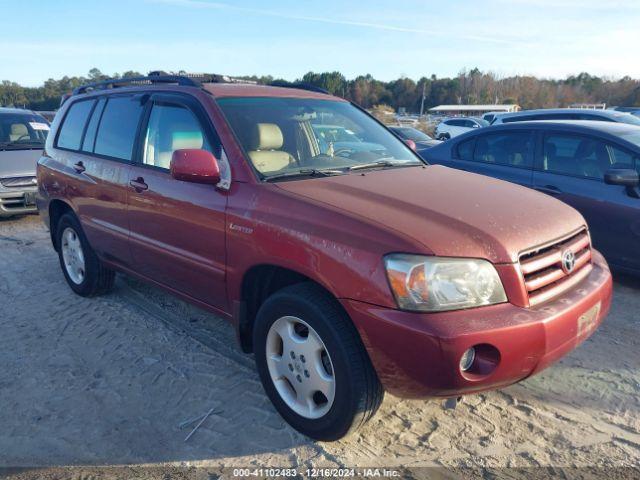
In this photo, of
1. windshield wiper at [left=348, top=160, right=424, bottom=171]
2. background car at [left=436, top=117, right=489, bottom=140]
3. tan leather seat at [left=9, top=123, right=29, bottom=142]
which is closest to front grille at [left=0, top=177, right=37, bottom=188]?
tan leather seat at [left=9, top=123, right=29, bottom=142]

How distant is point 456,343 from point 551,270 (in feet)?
2.48

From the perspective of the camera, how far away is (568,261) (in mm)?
2574

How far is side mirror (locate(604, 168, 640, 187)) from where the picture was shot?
4.34 m

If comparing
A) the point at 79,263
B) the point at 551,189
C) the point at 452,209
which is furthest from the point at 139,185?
the point at 551,189

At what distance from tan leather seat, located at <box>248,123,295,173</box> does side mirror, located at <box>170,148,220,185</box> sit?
236 mm

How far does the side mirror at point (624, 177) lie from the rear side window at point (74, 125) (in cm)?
456

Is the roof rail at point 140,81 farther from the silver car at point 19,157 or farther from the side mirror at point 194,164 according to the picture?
the silver car at point 19,157

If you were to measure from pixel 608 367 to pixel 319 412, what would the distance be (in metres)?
2.04

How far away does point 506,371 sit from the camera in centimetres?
218

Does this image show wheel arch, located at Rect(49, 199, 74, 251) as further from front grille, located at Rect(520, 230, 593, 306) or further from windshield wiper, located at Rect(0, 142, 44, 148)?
windshield wiper, located at Rect(0, 142, 44, 148)

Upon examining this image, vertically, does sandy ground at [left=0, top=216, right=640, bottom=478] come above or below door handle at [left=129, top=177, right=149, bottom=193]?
below

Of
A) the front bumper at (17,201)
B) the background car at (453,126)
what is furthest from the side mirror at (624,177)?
the background car at (453,126)

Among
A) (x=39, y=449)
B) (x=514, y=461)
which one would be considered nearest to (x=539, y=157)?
(x=514, y=461)

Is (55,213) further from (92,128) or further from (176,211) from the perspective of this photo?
(176,211)
